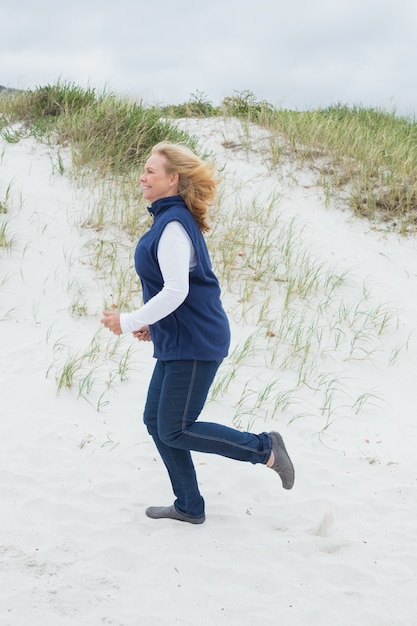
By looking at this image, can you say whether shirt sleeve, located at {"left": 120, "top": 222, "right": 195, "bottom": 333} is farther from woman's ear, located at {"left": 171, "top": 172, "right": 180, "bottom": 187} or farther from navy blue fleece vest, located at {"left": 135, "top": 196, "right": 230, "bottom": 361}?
woman's ear, located at {"left": 171, "top": 172, "right": 180, "bottom": 187}

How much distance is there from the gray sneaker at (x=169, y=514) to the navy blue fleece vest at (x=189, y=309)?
99 cm

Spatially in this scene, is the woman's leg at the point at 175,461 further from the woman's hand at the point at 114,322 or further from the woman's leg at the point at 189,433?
the woman's hand at the point at 114,322

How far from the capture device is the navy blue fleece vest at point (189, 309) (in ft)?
9.57

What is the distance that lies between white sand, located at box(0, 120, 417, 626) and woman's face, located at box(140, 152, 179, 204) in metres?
1.71

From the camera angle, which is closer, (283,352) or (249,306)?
(283,352)

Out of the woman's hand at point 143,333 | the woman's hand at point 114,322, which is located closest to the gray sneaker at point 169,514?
the woman's hand at point 143,333

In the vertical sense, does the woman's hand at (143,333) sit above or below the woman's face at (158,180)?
below

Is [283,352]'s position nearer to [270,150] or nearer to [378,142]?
[270,150]

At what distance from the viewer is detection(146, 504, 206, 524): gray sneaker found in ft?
11.4

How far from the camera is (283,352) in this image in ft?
19.7

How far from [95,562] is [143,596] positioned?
0.35m

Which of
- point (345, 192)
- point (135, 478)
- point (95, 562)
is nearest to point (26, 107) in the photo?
point (345, 192)

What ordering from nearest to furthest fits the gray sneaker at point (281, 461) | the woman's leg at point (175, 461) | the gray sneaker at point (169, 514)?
the woman's leg at point (175, 461) < the gray sneaker at point (281, 461) < the gray sneaker at point (169, 514)

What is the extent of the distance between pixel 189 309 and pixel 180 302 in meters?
0.14
